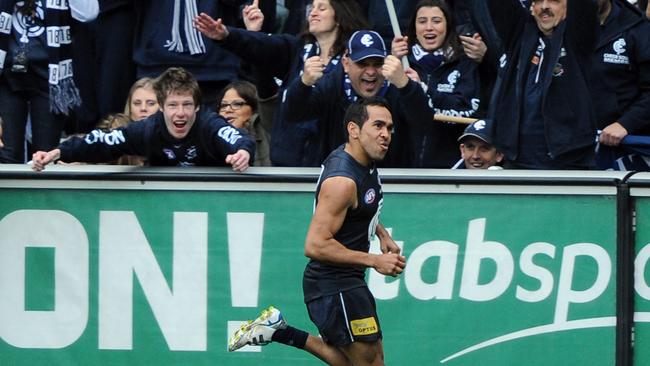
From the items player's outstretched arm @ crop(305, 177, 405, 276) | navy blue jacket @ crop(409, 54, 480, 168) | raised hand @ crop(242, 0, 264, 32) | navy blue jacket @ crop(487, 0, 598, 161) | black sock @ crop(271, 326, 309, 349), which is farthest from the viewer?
raised hand @ crop(242, 0, 264, 32)

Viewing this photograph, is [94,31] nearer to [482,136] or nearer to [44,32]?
[44,32]

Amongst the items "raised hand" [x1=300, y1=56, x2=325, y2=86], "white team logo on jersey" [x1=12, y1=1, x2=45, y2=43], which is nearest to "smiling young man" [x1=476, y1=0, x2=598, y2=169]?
"raised hand" [x1=300, y1=56, x2=325, y2=86]

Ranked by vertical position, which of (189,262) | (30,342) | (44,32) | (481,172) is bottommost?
(30,342)

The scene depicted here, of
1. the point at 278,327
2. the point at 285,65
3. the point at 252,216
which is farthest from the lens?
the point at 285,65

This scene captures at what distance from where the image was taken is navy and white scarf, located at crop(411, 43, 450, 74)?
→ 10.9 m

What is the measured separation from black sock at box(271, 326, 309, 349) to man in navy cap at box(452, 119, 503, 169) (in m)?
2.12

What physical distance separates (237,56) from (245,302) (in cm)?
231

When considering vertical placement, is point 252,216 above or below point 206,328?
above

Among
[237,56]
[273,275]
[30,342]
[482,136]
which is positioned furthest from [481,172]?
[30,342]

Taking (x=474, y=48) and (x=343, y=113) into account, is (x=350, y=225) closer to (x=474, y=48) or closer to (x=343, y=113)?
(x=343, y=113)

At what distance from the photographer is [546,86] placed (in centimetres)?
1007

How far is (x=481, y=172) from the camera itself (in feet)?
31.5

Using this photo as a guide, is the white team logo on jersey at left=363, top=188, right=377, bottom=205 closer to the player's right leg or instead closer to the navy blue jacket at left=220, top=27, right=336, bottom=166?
the player's right leg

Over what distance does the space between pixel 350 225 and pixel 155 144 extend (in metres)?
1.73
